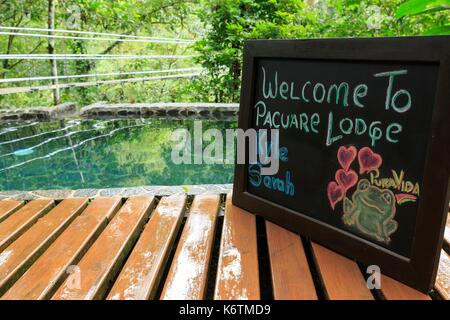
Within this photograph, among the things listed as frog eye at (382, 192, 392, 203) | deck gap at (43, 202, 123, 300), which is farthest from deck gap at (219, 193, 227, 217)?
frog eye at (382, 192, 392, 203)

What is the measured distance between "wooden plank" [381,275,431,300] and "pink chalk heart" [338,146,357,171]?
1.14 feet

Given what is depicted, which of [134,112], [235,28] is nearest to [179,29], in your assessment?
[235,28]

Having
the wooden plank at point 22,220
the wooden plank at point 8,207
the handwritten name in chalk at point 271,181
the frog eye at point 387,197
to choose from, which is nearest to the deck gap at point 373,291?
the frog eye at point 387,197

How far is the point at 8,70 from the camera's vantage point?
8.40 metres

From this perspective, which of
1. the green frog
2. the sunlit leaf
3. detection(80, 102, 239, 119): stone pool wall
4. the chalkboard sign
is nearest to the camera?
the chalkboard sign

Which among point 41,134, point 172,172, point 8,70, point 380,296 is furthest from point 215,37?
point 8,70

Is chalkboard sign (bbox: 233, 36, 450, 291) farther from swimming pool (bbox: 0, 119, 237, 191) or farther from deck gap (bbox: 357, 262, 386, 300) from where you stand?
swimming pool (bbox: 0, 119, 237, 191)

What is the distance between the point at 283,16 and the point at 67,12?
5.81m

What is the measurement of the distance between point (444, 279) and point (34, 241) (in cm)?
134

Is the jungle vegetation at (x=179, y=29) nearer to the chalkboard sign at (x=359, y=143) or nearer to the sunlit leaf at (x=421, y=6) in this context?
the sunlit leaf at (x=421, y=6)

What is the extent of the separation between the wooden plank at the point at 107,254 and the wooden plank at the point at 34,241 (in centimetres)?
18

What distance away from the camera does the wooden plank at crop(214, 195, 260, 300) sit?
3.12 ft

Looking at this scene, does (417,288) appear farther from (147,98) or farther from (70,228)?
(147,98)

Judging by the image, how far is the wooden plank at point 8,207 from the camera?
148 cm
